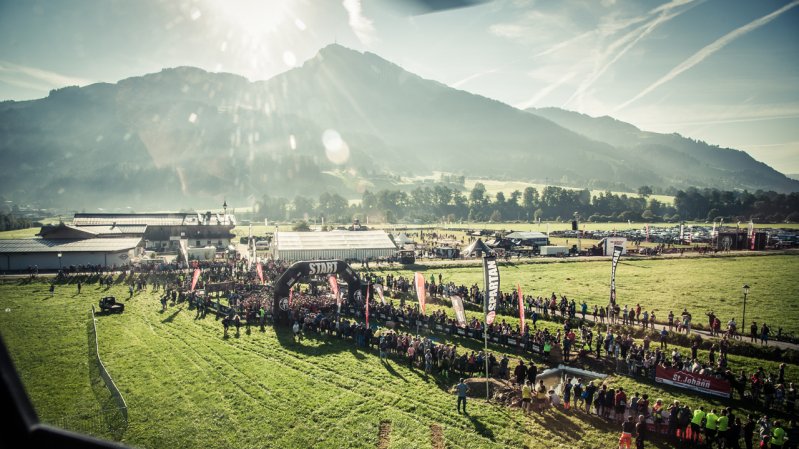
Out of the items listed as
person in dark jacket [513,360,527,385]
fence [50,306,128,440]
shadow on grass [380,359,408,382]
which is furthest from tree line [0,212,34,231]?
person in dark jacket [513,360,527,385]

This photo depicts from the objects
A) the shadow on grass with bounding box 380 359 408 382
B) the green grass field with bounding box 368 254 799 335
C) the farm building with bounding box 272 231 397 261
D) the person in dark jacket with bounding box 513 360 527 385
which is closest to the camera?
the person in dark jacket with bounding box 513 360 527 385

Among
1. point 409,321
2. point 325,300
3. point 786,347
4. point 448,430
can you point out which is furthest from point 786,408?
point 325,300

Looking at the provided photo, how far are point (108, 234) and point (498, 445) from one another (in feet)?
243

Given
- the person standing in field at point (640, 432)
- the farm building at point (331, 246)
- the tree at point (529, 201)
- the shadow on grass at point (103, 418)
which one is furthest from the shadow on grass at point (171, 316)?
the tree at point (529, 201)

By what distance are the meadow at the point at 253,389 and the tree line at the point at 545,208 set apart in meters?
103

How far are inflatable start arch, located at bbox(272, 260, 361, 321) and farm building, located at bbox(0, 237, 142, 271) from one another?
1402 inches

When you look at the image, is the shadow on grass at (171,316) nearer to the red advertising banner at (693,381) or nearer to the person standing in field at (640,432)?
the person standing in field at (640,432)

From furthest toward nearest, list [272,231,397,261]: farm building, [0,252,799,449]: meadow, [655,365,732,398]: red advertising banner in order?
[272,231,397,261]: farm building
[655,365,732,398]: red advertising banner
[0,252,799,449]: meadow

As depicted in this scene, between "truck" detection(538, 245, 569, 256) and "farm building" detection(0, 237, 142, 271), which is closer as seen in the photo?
"farm building" detection(0, 237, 142, 271)

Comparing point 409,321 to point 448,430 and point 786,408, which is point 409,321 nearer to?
point 448,430

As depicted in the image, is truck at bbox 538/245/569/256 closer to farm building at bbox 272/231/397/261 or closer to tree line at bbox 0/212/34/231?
farm building at bbox 272/231/397/261

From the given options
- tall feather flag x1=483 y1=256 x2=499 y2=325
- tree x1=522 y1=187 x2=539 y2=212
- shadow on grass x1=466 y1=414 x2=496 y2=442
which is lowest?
shadow on grass x1=466 y1=414 x2=496 y2=442

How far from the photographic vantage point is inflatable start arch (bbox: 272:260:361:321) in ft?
104

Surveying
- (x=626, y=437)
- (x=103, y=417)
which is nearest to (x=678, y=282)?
(x=626, y=437)
